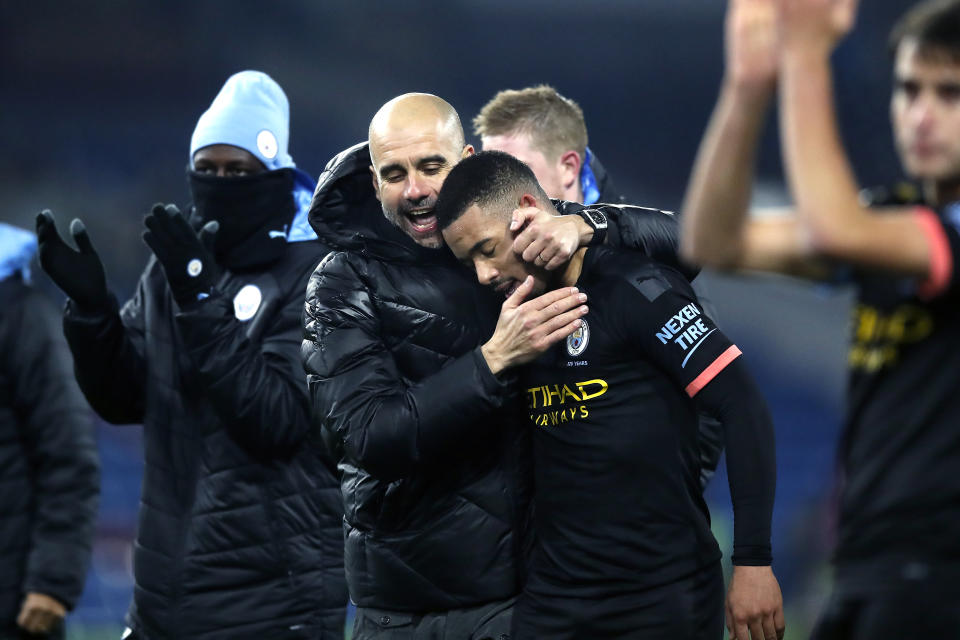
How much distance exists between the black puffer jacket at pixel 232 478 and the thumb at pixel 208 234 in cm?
13

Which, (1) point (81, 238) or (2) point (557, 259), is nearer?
(2) point (557, 259)

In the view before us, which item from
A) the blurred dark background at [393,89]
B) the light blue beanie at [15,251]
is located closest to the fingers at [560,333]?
the light blue beanie at [15,251]

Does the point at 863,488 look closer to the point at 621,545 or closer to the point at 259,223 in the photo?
the point at 621,545

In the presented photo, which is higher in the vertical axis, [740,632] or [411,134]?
[411,134]

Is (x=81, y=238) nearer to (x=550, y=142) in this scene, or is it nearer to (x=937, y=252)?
(x=550, y=142)

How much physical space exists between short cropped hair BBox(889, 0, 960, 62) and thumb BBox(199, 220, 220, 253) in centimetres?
214

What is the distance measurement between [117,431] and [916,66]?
8.00 metres

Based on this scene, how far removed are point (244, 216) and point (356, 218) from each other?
60 cm

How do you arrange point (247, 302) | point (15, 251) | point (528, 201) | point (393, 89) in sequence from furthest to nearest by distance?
point (393, 89)
point (15, 251)
point (247, 302)
point (528, 201)

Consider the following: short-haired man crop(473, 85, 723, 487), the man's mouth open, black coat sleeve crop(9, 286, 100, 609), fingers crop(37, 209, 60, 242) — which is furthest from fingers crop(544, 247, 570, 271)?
black coat sleeve crop(9, 286, 100, 609)

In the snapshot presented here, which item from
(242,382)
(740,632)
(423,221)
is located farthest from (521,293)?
(242,382)

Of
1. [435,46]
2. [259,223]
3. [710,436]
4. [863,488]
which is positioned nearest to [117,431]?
[435,46]

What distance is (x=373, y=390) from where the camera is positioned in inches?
113

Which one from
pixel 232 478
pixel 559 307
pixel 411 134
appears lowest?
pixel 232 478
